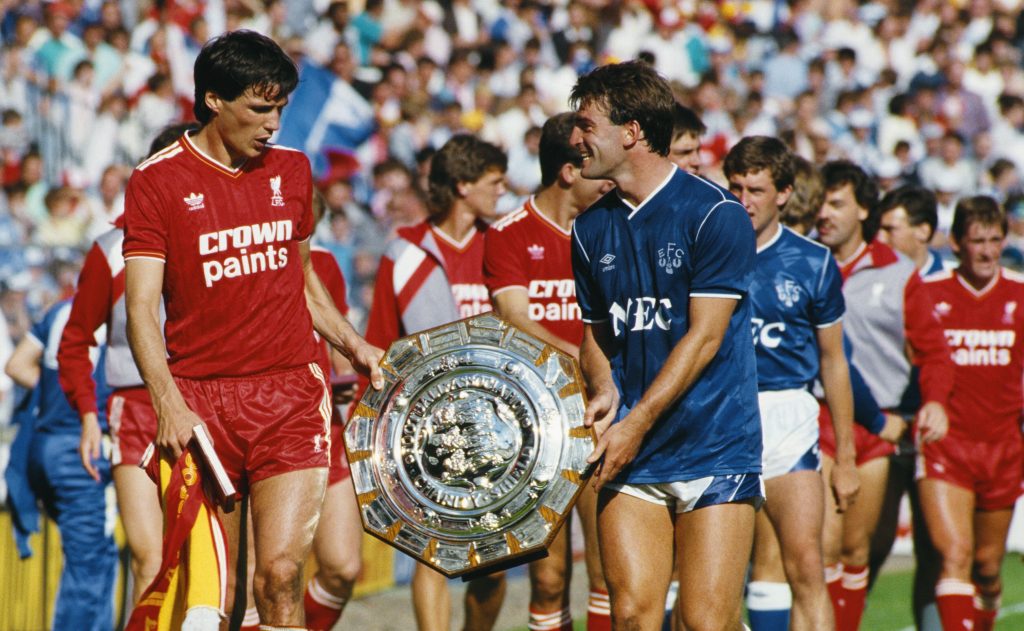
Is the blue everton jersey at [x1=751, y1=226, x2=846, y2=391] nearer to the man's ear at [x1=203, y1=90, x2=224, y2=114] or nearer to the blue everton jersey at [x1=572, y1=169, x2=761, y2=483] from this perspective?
the blue everton jersey at [x1=572, y1=169, x2=761, y2=483]

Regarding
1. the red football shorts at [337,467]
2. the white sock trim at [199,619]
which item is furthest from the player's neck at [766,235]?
the white sock trim at [199,619]

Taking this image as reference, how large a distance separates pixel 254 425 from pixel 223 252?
0.64 m

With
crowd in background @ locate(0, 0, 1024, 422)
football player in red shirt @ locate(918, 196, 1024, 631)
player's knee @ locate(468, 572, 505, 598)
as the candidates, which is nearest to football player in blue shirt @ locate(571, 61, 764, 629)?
player's knee @ locate(468, 572, 505, 598)

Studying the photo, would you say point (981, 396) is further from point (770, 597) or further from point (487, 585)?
point (487, 585)

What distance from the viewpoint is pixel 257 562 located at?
5.36 metres

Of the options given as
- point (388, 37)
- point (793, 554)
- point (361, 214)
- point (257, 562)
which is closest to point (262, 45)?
point (257, 562)

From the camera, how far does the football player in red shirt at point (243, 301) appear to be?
5289mm

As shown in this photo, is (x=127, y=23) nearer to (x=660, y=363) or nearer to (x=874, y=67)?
(x=874, y=67)

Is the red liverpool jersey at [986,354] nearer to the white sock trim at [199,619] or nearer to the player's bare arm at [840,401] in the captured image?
the player's bare arm at [840,401]

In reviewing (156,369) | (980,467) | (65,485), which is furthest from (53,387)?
(980,467)

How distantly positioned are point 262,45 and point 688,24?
50.2 feet

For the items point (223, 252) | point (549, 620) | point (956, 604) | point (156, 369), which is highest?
point (223, 252)

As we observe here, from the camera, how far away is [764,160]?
6.71m

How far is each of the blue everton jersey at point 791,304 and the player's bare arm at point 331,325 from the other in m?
1.89
